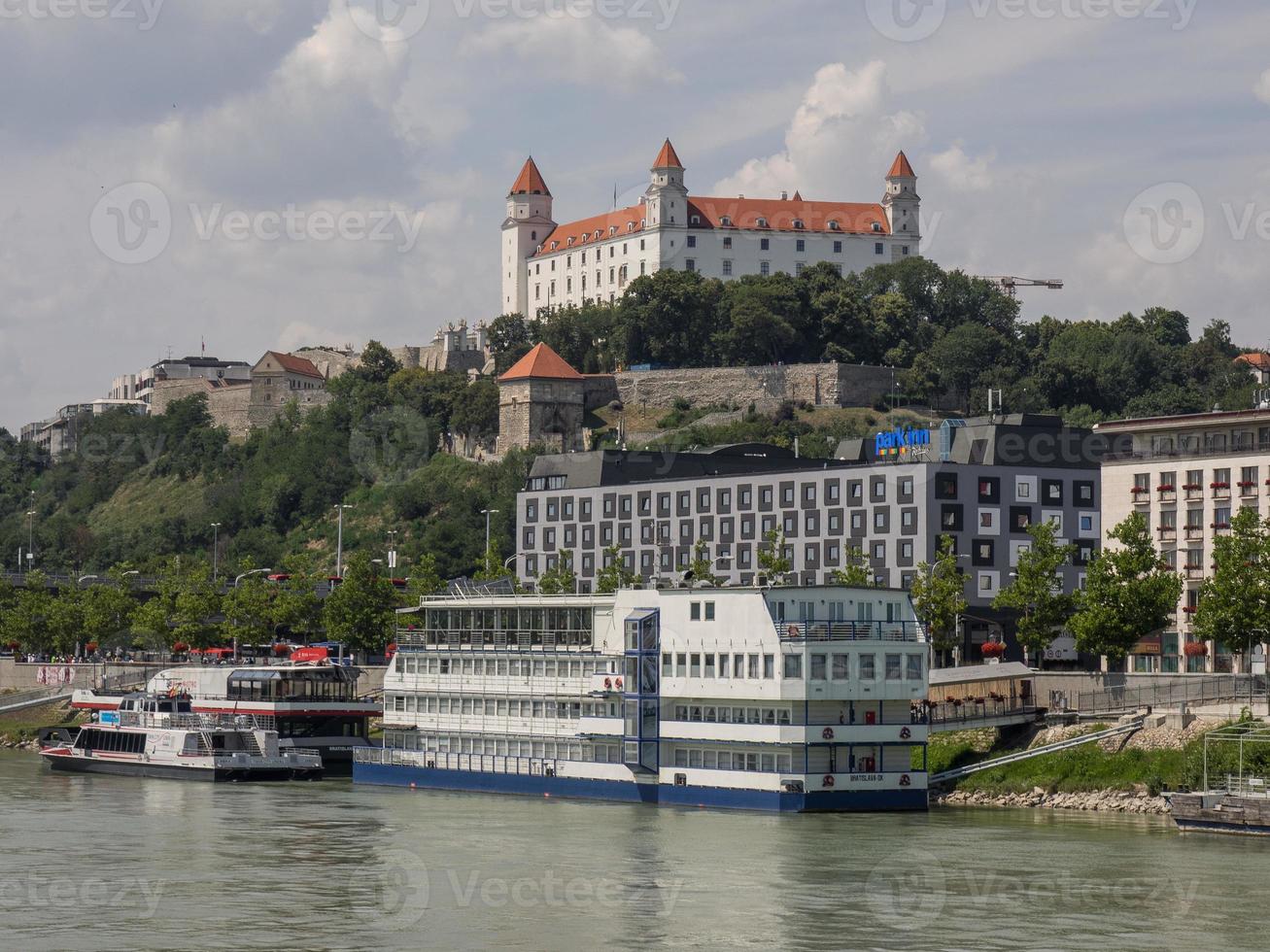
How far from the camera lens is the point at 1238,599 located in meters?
87.6

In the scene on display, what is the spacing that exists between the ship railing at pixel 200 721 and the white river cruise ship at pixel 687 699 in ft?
36.8

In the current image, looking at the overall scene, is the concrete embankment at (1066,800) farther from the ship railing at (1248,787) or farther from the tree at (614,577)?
the tree at (614,577)

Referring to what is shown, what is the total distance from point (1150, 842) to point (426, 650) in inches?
1395

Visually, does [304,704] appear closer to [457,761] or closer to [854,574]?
[457,761]

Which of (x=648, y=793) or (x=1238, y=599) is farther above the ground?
(x=1238, y=599)

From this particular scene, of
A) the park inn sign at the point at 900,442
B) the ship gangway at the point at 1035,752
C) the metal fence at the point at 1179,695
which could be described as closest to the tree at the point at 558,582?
the park inn sign at the point at 900,442

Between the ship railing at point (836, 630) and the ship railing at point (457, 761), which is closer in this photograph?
the ship railing at point (836, 630)

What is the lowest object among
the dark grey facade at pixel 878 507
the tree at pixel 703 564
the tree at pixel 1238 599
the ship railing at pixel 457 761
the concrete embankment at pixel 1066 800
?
the concrete embankment at pixel 1066 800

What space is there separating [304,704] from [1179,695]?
4048 centimetres

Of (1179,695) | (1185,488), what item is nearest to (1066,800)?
(1179,695)

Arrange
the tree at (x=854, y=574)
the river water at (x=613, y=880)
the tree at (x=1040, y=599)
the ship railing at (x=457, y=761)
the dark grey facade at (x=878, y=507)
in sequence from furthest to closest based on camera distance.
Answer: the dark grey facade at (x=878, y=507) → the tree at (x=854, y=574) → the tree at (x=1040, y=599) → the ship railing at (x=457, y=761) → the river water at (x=613, y=880)

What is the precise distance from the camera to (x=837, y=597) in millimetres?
76562

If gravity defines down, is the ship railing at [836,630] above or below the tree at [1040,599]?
below

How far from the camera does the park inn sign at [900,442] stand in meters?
138
